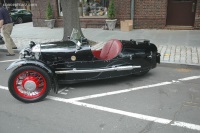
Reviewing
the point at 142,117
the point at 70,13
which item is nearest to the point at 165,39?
the point at 70,13

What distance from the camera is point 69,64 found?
4508 mm

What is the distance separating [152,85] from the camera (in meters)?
4.93

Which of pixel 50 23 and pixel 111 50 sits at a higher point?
pixel 50 23

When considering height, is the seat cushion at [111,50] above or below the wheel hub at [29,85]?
above

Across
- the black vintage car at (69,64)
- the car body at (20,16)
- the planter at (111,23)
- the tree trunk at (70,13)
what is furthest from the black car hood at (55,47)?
the car body at (20,16)

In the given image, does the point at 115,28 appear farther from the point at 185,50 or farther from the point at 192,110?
the point at 192,110

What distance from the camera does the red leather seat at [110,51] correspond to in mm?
4844

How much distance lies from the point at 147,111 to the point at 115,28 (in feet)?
26.1

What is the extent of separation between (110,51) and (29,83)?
1.84 metres

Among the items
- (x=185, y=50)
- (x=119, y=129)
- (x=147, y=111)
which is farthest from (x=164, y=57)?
(x=119, y=129)

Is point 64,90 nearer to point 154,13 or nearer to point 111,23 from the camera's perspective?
point 111,23

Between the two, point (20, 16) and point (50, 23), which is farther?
point (20, 16)

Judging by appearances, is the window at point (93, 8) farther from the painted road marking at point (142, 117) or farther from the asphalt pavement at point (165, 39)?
the painted road marking at point (142, 117)

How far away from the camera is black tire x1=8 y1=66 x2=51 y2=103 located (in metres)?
4.14
